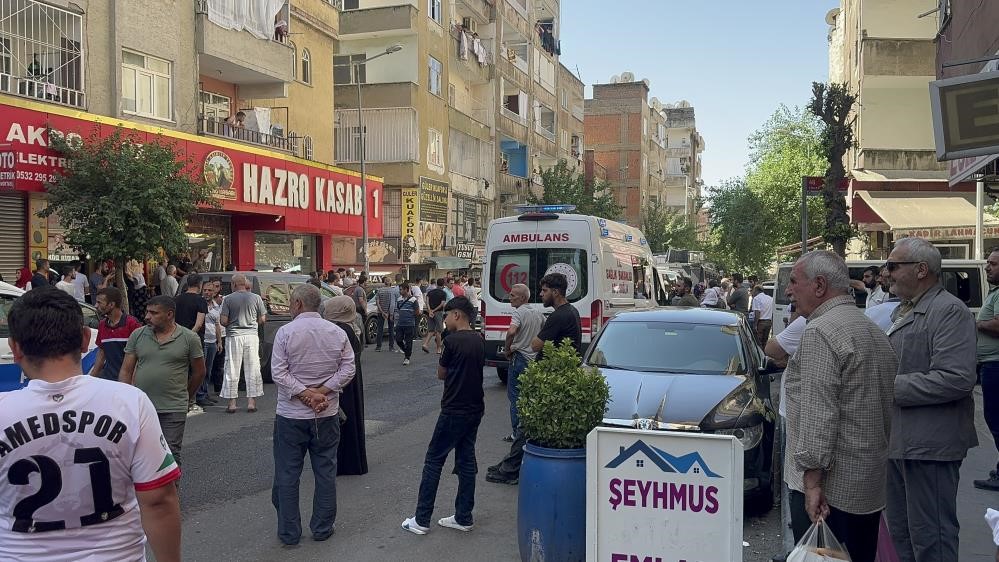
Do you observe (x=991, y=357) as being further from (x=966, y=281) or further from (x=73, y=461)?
(x=966, y=281)

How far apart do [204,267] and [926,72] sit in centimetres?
2374

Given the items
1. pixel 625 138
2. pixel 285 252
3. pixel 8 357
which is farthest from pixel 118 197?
pixel 625 138

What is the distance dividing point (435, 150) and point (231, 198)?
15.1 meters

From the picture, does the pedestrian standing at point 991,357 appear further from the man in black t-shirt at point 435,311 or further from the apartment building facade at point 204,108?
the apartment building facade at point 204,108

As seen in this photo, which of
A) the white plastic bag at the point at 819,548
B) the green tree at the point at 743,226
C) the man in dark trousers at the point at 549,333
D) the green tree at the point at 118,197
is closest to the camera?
the white plastic bag at the point at 819,548

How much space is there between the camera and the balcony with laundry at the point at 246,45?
2100 centimetres

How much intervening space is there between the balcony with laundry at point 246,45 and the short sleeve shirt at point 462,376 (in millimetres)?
17414

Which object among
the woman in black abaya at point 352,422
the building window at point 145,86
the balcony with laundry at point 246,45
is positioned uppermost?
the balcony with laundry at point 246,45

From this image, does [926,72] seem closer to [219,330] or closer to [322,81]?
[322,81]

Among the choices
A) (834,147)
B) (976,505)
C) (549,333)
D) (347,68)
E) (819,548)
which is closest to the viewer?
(819,548)

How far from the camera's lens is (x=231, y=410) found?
11.2 m

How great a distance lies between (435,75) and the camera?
35.5m

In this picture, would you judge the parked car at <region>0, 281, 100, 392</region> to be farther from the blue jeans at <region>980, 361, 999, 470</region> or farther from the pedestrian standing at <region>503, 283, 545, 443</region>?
the blue jeans at <region>980, 361, 999, 470</region>

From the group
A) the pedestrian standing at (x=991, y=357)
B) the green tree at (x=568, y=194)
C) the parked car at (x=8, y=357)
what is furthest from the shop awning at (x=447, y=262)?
the pedestrian standing at (x=991, y=357)
